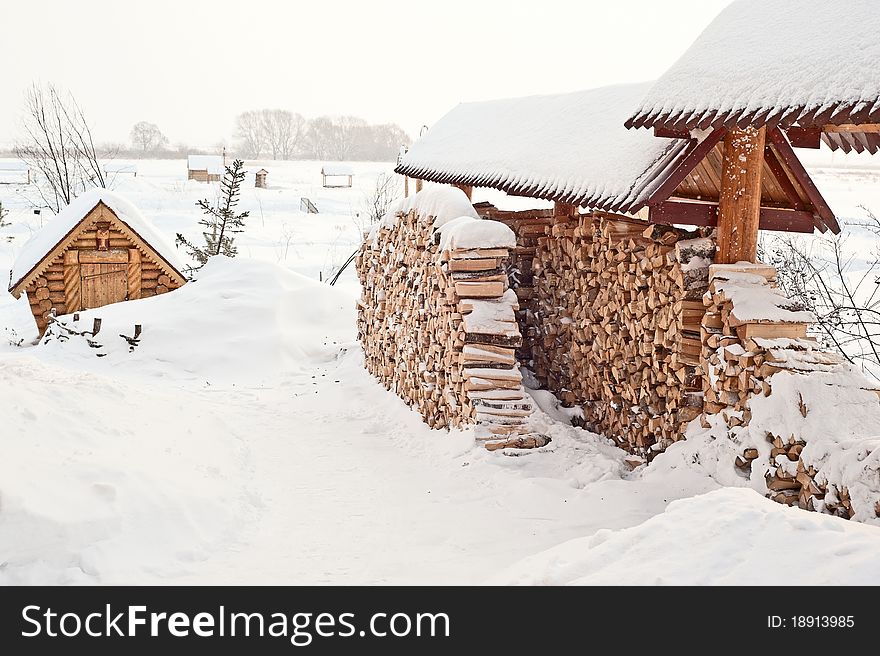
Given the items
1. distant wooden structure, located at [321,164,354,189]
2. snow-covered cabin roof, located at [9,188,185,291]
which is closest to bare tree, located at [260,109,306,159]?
distant wooden structure, located at [321,164,354,189]

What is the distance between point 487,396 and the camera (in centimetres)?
750

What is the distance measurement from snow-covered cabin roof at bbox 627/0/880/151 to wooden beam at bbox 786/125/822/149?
128 mm

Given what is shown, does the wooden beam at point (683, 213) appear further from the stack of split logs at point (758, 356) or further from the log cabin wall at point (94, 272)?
the log cabin wall at point (94, 272)

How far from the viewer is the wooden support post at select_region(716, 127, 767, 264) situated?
5.84m

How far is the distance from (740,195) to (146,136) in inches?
4045

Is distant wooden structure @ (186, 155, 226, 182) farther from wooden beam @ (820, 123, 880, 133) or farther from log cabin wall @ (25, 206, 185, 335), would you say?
wooden beam @ (820, 123, 880, 133)

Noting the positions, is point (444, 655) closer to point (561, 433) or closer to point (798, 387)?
point (798, 387)

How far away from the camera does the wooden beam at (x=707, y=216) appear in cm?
613

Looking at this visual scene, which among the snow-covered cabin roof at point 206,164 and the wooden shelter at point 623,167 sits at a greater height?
the snow-covered cabin roof at point 206,164

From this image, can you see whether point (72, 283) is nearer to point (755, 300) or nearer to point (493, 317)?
point (493, 317)

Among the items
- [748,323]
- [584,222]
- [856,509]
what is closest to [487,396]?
[584,222]

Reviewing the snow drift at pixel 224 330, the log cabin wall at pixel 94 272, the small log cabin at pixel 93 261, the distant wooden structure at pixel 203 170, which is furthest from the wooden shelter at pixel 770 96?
the distant wooden structure at pixel 203 170

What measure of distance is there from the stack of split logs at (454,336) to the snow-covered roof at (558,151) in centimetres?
88

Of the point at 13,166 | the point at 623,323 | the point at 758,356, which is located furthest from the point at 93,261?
the point at 13,166
